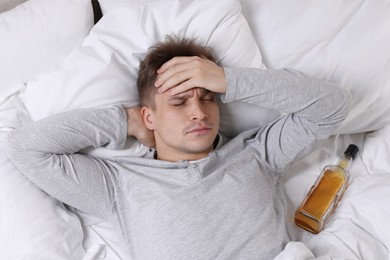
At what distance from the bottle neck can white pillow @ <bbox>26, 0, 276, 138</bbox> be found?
0.27 m

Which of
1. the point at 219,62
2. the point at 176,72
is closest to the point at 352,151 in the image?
the point at 219,62

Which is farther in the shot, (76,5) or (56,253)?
(76,5)

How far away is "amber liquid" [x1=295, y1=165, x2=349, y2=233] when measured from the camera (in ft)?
3.79

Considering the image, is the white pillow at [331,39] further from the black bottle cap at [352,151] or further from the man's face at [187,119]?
the man's face at [187,119]

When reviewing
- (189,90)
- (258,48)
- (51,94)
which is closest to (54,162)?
(51,94)

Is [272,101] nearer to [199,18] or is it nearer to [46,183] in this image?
[199,18]

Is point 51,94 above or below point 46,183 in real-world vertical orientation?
above

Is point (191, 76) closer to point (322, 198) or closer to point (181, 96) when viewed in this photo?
point (181, 96)

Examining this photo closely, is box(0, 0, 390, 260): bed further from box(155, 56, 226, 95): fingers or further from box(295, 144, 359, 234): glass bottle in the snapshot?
box(155, 56, 226, 95): fingers

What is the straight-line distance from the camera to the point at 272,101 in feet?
3.43

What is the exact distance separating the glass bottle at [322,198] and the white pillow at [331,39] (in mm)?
251

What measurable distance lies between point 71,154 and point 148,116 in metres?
0.22

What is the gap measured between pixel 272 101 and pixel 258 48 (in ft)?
1.03

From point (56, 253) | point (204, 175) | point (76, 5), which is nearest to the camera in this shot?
point (56, 253)
